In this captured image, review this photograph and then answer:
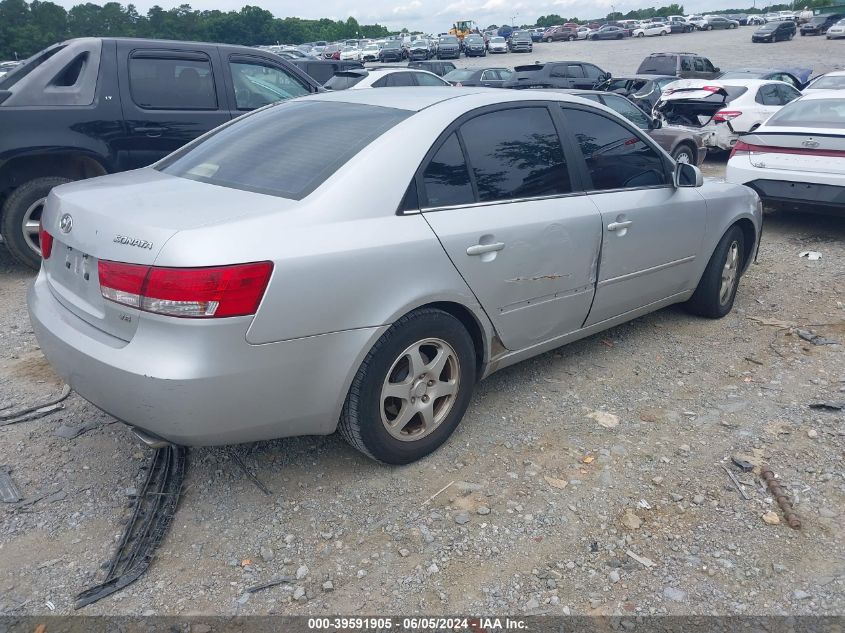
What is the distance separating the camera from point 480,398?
4.05 m

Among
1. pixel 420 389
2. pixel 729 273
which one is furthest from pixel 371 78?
pixel 420 389

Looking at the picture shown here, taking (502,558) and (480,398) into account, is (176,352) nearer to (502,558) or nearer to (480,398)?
(502,558)

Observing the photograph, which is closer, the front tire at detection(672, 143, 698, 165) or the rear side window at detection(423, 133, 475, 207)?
the rear side window at detection(423, 133, 475, 207)

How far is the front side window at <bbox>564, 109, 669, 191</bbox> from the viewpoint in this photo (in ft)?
13.4

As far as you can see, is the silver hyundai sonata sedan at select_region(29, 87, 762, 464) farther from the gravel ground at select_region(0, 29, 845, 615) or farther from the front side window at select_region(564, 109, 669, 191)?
the gravel ground at select_region(0, 29, 845, 615)

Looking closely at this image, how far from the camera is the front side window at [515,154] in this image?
352 cm

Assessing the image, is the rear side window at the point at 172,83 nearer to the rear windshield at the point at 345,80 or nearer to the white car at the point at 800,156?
the white car at the point at 800,156

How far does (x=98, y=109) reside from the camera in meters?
6.11

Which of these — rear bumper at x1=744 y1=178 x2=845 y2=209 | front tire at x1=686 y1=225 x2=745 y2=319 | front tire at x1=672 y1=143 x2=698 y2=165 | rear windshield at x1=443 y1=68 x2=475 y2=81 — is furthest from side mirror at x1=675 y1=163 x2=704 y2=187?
rear windshield at x1=443 y1=68 x2=475 y2=81

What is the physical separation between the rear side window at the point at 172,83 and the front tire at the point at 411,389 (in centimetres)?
445

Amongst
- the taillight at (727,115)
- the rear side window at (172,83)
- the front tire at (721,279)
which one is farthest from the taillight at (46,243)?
the taillight at (727,115)

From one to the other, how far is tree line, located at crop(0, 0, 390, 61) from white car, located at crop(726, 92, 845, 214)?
4055 cm

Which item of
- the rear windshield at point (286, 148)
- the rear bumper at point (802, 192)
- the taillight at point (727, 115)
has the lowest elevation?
the rear bumper at point (802, 192)

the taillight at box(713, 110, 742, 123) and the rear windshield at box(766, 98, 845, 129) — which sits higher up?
the rear windshield at box(766, 98, 845, 129)
